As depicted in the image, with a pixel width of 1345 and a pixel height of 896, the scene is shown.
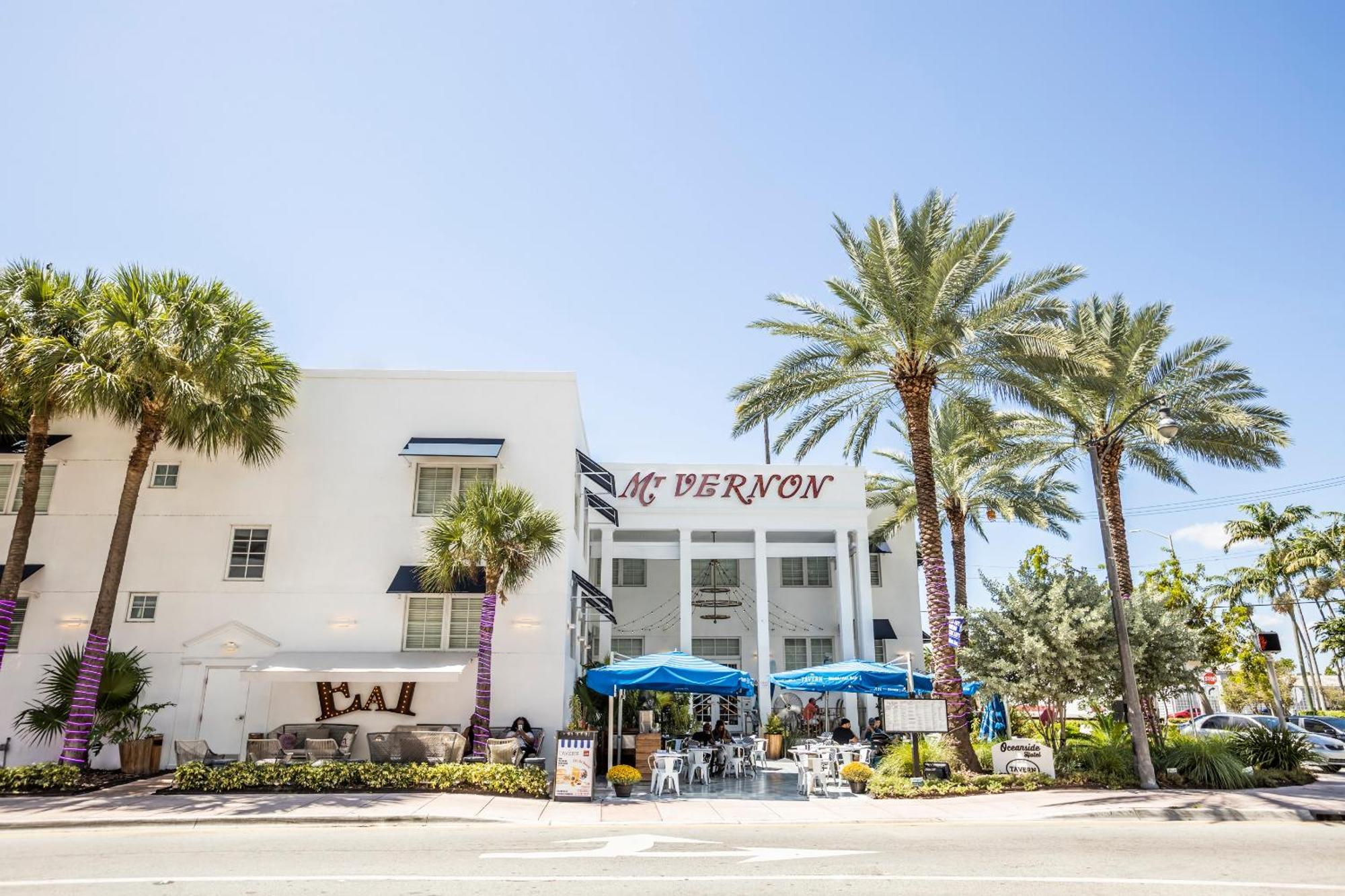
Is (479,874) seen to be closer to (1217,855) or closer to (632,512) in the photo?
(1217,855)

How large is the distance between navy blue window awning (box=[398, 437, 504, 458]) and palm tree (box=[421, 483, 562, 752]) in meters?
2.00

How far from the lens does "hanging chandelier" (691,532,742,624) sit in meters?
30.5

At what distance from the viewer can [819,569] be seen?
31.4 meters

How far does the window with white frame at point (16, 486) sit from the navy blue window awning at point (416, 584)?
8.96 meters

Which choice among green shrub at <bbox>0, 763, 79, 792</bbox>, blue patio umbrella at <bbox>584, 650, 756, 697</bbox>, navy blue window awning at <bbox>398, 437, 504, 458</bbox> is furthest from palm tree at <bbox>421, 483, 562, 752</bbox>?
green shrub at <bbox>0, 763, 79, 792</bbox>

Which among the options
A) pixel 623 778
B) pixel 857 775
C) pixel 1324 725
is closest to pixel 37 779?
pixel 623 778

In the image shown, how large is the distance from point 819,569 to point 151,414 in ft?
73.2

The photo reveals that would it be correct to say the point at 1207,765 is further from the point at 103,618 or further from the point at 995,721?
the point at 103,618

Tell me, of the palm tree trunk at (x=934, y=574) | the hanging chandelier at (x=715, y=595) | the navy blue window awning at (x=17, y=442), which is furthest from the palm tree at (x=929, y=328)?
the navy blue window awning at (x=17, y=442)

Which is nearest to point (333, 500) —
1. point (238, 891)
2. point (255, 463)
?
point (255, 463)

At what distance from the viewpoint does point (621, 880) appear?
8.38 meters

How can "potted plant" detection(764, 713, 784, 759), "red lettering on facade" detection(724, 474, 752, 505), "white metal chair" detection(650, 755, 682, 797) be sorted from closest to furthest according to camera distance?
"white metal chair" detection(650, 755, 682, 797)
"potted plant" detection(764, 713, 784, 759)
"red lettering on facade" detection(724, 474, 752, 505)

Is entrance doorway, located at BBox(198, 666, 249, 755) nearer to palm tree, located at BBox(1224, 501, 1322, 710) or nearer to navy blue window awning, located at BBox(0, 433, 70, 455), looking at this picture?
navy blue window awning, located at BBox(0, 433, 70, 455)

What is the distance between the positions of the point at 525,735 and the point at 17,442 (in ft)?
46.1
